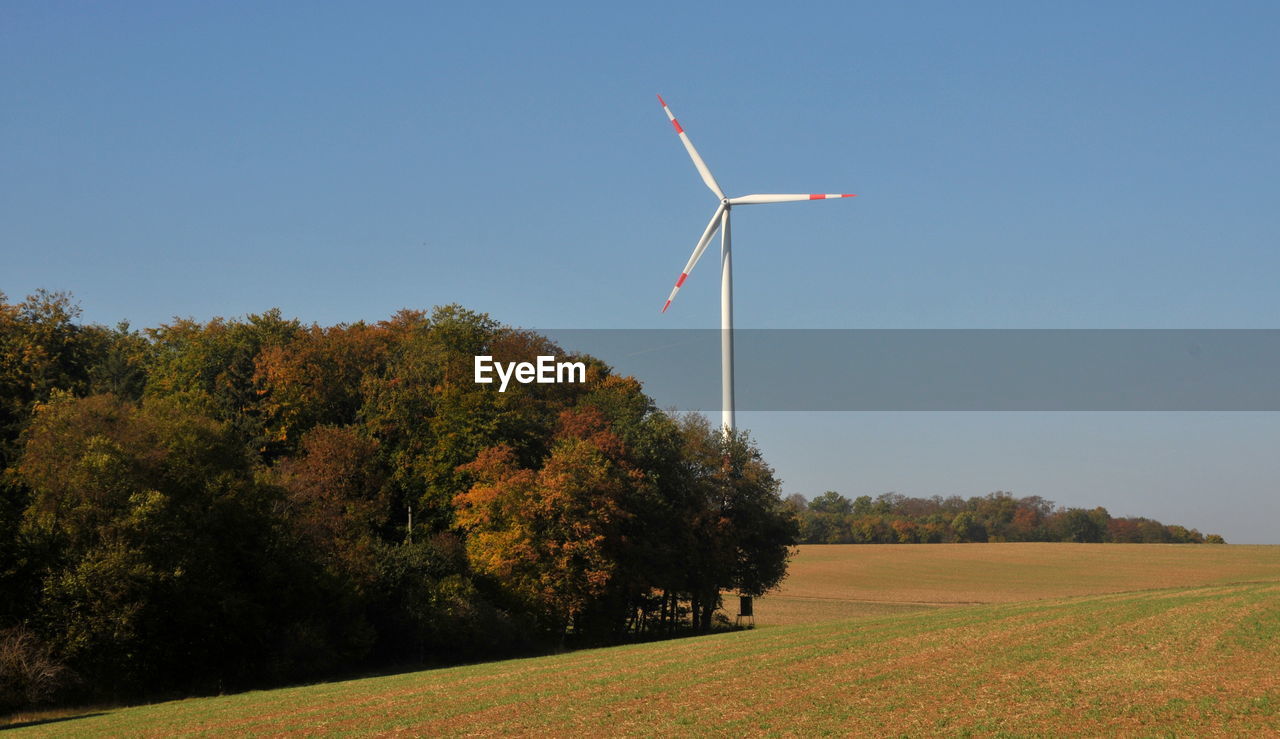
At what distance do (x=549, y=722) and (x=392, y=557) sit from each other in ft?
104

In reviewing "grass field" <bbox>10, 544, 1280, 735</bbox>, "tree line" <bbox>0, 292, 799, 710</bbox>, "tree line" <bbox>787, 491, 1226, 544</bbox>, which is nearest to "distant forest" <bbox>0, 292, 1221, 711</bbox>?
"tree line" <bbox>0, 292, 799, 710</bbox>

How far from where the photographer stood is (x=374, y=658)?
56.5 meters

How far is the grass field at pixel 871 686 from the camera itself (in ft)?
85.3

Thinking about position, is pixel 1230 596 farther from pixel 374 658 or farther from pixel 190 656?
pixel 190 656

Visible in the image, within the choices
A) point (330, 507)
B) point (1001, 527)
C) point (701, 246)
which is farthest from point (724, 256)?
point (1001, 527)

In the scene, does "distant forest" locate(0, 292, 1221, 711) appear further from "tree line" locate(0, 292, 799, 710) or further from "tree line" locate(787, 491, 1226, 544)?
"tree line" locate(787, 491, 1226, 544)

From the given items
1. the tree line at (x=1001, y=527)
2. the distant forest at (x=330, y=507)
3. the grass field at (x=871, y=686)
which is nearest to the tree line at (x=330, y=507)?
the distant forest at (x=330, y=507)

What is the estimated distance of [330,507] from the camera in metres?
60.0

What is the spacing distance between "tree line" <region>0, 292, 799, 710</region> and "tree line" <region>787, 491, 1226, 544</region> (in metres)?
89.4

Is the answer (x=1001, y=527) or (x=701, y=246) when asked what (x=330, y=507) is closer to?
(x=701, y=246)

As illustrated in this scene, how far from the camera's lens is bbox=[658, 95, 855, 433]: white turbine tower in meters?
73.9

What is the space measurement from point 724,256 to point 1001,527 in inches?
4455

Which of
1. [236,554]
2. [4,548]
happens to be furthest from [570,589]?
[4,548]

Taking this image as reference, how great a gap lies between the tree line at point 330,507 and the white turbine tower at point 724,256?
346cm
